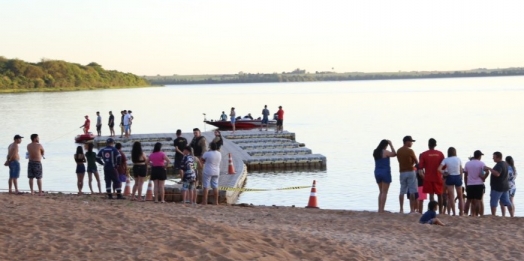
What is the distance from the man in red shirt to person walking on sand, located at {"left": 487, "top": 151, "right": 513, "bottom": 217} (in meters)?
1.03

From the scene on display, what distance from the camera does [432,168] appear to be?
15.4 m

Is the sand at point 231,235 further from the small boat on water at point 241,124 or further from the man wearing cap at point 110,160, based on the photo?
the small boat on water at point 241,124

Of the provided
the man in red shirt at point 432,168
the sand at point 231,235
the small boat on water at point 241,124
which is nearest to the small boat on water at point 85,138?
the small boat on water at point 241,124

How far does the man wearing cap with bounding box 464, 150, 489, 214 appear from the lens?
15578mm

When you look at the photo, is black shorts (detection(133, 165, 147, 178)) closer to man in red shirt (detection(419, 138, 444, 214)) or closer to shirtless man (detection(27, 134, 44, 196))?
shirtless man (detection(27, 134, 44, 196))

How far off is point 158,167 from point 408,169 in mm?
4949

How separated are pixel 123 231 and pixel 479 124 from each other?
59.5 meters

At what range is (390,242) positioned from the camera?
517 inches

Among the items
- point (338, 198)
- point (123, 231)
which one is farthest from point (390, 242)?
point (338, 198)

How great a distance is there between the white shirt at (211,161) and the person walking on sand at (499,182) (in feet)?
16.8

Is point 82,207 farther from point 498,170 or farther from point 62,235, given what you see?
point 498,170

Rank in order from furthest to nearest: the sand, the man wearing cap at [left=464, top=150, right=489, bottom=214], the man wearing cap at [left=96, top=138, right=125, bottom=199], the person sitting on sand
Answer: the man wearing cap at [left=96, top=138, right=125, bottom=199], the man wearing cap at [left=464, top=150, right=489, bottom=214], the person sitting on sand, the sand

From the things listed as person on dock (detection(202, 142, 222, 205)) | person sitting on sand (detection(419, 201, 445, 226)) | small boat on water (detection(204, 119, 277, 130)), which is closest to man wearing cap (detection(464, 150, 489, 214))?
person sitting on sand (detection(419, 201, 445, 226))

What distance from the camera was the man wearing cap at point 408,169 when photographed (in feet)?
50.5
